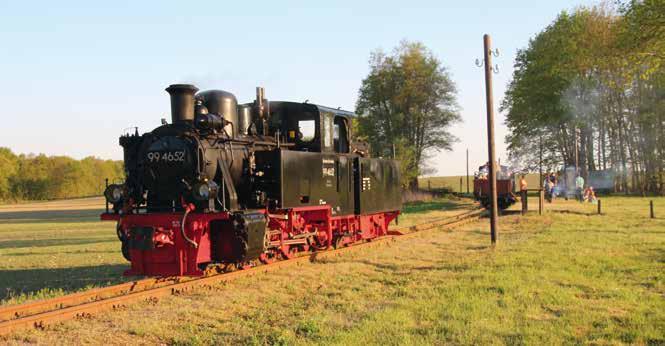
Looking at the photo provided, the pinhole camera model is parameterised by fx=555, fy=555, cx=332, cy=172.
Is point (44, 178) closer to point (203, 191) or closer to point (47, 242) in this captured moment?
point (47, 242)

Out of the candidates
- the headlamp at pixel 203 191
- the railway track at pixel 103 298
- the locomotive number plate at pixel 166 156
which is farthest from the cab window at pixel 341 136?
the headlamp at pixel 203 191

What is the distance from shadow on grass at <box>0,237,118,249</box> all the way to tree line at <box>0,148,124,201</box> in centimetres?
6664

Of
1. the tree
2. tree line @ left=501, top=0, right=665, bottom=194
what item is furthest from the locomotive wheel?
the tree

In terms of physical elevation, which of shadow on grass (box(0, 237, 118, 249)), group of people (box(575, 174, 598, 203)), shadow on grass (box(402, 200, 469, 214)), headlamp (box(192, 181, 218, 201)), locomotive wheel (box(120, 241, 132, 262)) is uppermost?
headlamp (box(192, 181, 218, 201))

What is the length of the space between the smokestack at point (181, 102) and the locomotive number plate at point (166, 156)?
27.8 inches

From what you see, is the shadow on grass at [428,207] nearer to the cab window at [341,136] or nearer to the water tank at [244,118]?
the cab window at [341,136]

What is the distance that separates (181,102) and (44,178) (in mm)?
84735

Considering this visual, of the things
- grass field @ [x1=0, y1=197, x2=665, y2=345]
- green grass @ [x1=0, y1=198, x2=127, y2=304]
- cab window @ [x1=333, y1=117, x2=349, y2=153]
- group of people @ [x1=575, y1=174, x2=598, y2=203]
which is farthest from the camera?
group of people @ [x1=575, y1=174, x2=598, y2=203]

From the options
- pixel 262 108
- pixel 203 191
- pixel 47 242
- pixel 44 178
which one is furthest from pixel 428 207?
pixel 44 178

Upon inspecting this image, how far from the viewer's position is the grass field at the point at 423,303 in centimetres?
588

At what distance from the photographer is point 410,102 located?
50.6 metres

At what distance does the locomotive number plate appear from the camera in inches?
351

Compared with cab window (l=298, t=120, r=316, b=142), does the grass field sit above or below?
below

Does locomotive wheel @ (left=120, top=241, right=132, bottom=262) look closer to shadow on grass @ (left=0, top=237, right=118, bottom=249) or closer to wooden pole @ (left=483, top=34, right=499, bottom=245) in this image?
wooden pole @ (left=483, top=34, right=499, bottom=245)
